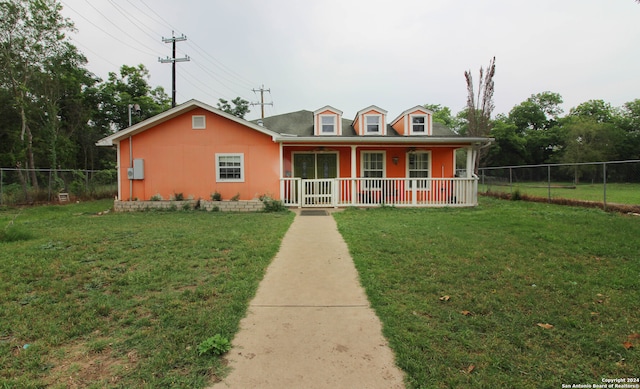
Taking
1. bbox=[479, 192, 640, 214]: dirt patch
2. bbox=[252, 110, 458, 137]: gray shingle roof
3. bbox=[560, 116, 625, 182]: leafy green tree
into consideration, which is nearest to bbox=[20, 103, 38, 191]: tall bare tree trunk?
bbox=[252, 110, 458, 137]: gray shingle roof

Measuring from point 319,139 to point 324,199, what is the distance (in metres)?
2.28

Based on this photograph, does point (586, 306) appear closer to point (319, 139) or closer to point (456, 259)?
point (456, 259)

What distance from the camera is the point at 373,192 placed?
11.6 meters

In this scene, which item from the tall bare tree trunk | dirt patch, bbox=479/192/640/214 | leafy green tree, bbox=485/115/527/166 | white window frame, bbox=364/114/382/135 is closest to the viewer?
dirt patch, bbox=479/192/640/214

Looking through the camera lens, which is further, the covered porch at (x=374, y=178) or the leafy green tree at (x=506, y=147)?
the leafy green tree at (x=506, y=147)

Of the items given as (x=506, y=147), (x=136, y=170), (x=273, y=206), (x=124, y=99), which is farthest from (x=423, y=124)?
(x=506, y=147)

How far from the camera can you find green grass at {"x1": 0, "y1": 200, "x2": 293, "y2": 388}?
2.04 meters

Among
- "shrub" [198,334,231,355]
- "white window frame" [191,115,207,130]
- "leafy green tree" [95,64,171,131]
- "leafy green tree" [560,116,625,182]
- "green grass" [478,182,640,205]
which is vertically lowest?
"shrub" [198,334,231,355]

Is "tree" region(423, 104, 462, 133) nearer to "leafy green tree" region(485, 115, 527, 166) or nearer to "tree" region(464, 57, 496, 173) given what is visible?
"leafy green tree" region(485, 115, 527, 166)

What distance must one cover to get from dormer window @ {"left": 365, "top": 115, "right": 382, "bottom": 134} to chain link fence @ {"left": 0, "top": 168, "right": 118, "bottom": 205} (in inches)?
567

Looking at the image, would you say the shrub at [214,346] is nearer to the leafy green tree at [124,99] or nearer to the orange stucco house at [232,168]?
the orange stucco house at [232,168]

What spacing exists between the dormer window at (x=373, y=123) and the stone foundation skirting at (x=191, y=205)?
6.17 meters

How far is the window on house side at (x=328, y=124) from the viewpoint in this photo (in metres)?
13.6

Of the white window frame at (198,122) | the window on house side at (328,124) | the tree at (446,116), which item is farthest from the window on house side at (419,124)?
the tree at (446,116)
